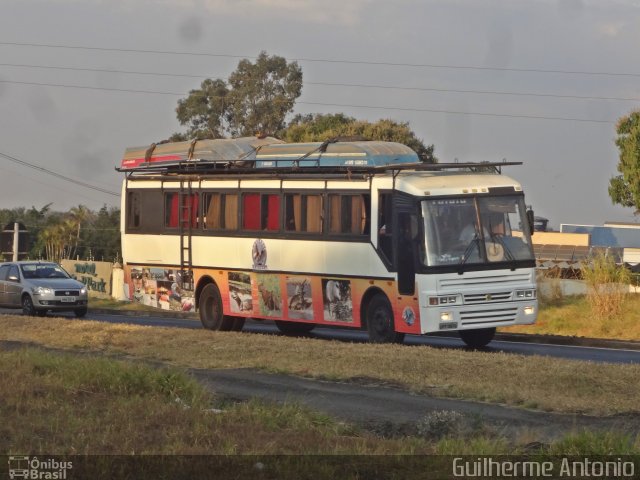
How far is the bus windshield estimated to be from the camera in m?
21.1

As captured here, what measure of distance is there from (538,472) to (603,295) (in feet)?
76.9

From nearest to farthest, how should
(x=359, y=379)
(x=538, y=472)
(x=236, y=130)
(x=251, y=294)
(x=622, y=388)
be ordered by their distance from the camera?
(x=538, y=472)
(x=622, y=388)
(x=359, y=379)
(x=251, y=294)
(x=236, y=130)

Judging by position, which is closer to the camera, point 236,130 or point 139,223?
point 139,223

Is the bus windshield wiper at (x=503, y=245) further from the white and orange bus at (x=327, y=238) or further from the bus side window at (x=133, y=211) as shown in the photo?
the bus side window at (x=133, y=211)

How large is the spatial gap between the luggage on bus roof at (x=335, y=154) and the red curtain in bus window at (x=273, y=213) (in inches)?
31.1

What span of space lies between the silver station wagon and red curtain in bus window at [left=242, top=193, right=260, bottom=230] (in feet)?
36.2

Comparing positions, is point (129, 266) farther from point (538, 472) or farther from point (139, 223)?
point (538, 472)

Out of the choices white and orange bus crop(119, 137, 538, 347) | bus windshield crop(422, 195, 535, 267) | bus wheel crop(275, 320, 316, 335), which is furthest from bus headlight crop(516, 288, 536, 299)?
bus wheel crop(275, 320, 316, 335)

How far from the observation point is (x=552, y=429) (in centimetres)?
1120

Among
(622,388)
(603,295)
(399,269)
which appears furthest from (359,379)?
(603,295)

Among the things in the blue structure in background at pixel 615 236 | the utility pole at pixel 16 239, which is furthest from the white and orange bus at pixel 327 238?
the blue structure in background at pixel 615 236

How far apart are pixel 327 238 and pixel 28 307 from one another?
14.5m

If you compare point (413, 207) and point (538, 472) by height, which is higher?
point (413, 207)

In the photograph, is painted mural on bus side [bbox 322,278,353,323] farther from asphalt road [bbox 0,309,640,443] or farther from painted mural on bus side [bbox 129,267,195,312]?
asphalt road [bbox 0,309,640,443]
